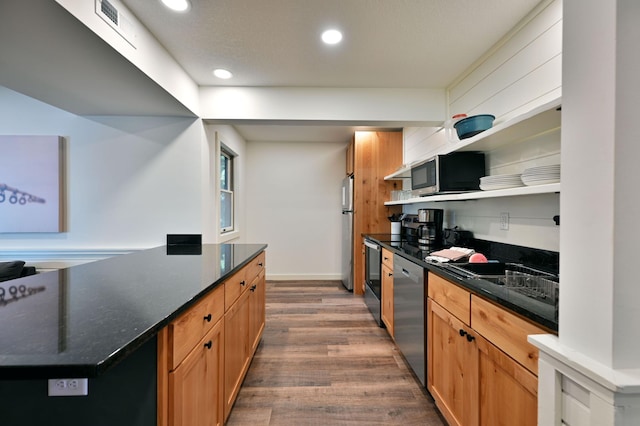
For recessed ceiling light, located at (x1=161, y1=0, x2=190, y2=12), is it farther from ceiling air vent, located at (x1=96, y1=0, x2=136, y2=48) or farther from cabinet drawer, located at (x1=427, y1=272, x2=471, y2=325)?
cabinet drawer, located at (x1=427, y1=272, x2=471, y2=325)

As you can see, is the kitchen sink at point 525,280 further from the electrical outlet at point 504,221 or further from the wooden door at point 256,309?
the wooden door at point 256,309

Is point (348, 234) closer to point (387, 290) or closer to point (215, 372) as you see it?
point (387, 290)

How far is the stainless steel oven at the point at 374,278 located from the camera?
2.82 meters

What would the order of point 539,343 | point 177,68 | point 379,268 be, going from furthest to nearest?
point 379,268 < point 177,68 < point 539,343

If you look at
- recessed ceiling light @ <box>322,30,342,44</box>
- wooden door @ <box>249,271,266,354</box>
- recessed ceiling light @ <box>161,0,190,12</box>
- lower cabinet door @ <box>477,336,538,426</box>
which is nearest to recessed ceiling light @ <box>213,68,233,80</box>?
recessed ceiling light @ <box>161,0,190,12</box>

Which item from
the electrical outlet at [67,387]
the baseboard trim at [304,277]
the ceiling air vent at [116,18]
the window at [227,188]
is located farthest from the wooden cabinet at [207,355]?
the baseboard trim at [304,277]

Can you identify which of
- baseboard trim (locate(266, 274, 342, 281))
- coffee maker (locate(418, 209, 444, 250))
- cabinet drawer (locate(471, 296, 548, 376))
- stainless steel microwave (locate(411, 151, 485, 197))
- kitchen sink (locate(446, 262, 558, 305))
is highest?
stainless steel microwave (locate(411, 151, 485, 197))

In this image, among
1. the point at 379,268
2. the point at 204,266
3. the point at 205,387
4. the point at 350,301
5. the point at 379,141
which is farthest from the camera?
the point at 379,141

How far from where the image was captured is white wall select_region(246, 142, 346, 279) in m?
4.71

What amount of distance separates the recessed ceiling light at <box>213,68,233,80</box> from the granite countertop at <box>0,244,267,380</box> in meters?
1.70

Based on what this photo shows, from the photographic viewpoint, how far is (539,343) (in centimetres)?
81

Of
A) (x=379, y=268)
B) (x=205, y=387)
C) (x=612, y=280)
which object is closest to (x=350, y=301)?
(x=379, y=268)

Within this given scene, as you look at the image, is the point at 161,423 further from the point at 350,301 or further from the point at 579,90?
the point at 350,301

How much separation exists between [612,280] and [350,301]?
10.4ft
